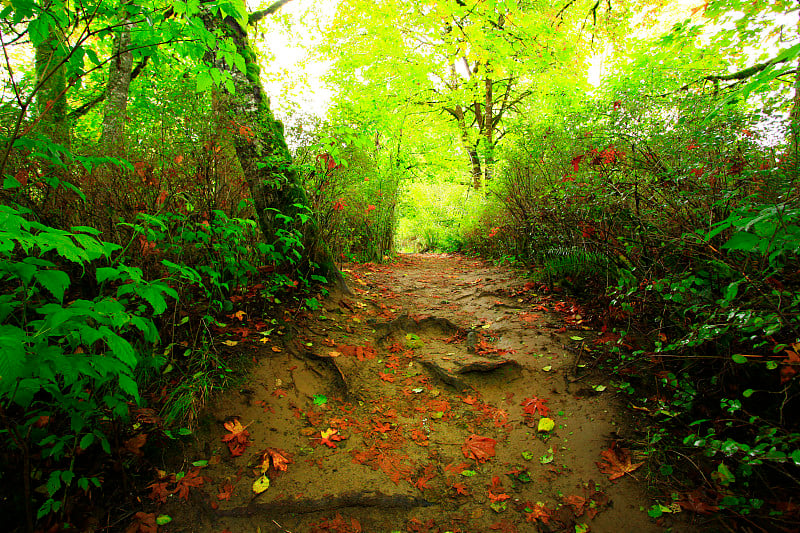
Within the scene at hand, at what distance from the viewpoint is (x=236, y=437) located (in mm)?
2422

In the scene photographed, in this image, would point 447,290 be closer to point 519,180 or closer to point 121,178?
point 519,180

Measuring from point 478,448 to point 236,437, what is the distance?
1739 millimetres

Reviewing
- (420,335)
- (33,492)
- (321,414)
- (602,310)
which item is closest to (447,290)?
(420,335)

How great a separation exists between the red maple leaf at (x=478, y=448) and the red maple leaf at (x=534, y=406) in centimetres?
40

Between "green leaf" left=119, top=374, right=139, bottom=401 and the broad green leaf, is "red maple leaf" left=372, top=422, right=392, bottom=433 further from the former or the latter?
the broad green leaf

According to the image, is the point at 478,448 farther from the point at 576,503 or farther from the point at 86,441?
the point at 86,441

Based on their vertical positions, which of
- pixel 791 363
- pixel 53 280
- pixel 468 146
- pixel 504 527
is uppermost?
pixel 468 146

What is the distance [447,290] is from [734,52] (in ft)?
17.8

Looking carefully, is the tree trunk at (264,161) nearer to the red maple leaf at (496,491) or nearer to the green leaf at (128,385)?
the green leaf at (128,385)

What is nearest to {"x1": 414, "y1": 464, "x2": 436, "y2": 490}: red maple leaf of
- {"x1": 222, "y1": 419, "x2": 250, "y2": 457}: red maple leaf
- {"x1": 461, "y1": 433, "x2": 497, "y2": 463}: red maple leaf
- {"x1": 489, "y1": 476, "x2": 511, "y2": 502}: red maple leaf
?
{"x1": 461, "y1": 433, "x2": 497, "y2": 463}: red maple leaf

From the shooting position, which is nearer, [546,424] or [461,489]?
[461,489]

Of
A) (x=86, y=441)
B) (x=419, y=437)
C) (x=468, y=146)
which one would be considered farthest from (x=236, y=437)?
(x=468, y=146)

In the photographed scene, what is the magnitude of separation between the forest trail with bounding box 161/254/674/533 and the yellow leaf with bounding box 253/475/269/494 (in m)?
0.03

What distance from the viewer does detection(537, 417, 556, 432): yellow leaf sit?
8.23 ft
